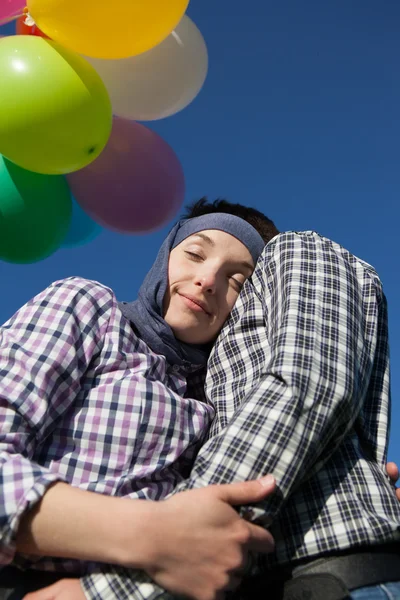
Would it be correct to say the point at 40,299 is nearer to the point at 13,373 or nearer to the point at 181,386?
the point at 13,373

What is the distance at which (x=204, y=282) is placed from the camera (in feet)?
6.45

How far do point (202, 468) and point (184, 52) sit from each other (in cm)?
190

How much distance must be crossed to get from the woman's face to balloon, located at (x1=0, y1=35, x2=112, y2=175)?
55 cm

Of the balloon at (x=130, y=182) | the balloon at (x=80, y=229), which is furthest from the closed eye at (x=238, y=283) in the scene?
the balloon at (x=80, y=229)

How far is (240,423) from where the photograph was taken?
132cm

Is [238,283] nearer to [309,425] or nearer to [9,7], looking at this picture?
[309,425]

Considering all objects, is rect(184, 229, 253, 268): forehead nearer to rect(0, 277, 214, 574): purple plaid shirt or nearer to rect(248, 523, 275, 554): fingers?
rect(0, 277, 214, 574): purple plaid shirt

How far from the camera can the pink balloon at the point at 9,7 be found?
2.23 meters

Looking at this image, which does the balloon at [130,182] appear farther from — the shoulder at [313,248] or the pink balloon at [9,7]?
the shoulder at [313,248]

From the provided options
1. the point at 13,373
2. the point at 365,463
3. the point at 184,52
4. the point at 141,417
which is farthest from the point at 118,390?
the point at 184,52

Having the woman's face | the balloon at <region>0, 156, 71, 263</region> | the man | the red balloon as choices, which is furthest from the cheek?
the red balloon

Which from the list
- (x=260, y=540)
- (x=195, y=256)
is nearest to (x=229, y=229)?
(x=195, y=256)

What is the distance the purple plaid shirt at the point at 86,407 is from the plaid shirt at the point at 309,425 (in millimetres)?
173

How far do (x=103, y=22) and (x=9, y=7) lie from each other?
516 millimetres
